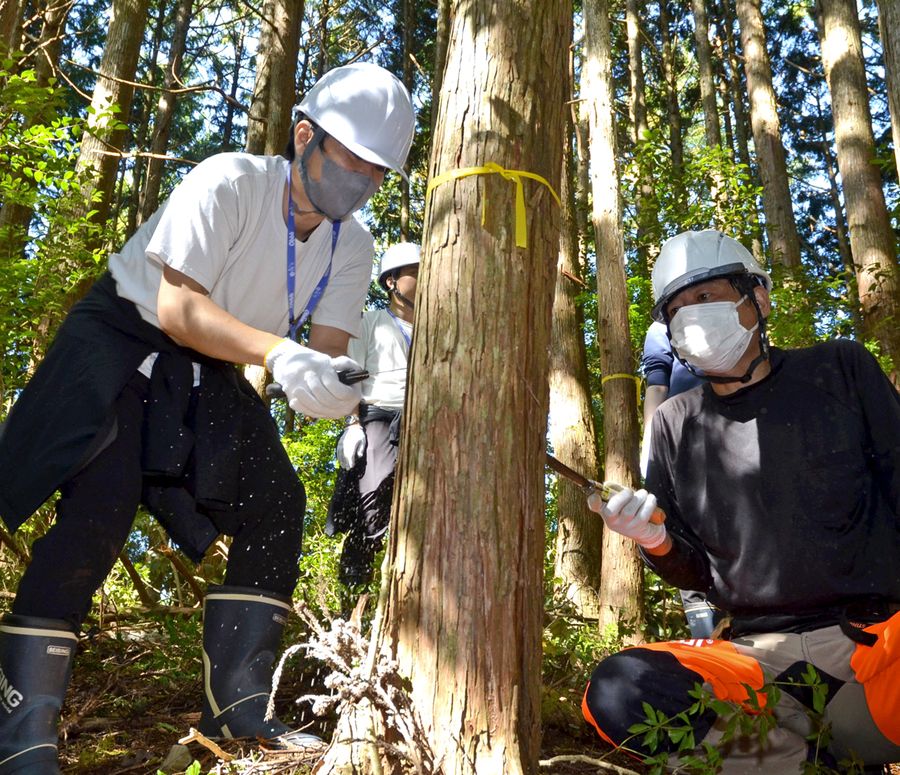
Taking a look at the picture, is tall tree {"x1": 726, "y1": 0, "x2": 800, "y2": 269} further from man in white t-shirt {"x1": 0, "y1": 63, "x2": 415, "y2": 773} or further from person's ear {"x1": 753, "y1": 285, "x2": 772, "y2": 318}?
man in white t-shirt {"x1": 0, "y1": 63, "x2": 415, "y2": 773}

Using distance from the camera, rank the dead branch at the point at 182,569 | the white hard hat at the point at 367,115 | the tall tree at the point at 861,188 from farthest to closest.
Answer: the tall tree at the point at 861,188
the dead branch at the point at 182,569
the white hard hat at the point at 367,115

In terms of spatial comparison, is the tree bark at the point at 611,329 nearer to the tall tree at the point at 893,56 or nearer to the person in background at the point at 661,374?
the person in background at the point at 661,374

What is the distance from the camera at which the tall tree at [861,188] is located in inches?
309

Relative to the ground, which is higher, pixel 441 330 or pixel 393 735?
pixel 441 330

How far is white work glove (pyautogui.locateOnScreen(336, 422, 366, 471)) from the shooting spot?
200 inches

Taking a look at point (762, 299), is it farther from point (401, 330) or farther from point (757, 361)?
point (401, 330)

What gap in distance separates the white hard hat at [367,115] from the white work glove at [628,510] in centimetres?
127

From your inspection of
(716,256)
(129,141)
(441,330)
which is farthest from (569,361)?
(129,141)

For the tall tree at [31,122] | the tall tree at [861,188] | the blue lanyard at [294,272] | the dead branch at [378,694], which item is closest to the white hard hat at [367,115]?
the blue lanyard at [294,272]

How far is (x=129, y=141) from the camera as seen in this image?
2131 cm

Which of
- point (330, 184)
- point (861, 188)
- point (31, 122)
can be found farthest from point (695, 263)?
point (861, 188)

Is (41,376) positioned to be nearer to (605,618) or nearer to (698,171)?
(605,618)

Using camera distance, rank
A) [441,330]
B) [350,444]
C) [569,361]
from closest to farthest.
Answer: [441,330], [350,444], [569,361]

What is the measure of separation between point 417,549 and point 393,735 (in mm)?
434
